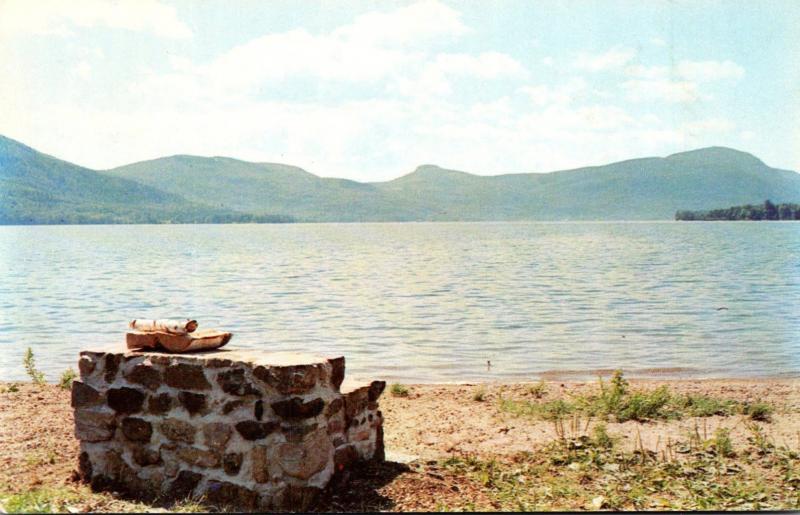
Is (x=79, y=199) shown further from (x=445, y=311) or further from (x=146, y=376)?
(x=146, y=376)

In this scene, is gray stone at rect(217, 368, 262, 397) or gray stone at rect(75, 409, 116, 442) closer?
gray stone at rect(217, 368, 262, 397)

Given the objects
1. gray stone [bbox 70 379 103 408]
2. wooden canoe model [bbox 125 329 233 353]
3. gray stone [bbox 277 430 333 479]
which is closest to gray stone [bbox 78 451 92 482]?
gray stone [bbox 70 379 103 408]

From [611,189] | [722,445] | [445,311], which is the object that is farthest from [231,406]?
[611,189]

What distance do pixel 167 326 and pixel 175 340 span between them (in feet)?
0.43

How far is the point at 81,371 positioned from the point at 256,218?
150758mm

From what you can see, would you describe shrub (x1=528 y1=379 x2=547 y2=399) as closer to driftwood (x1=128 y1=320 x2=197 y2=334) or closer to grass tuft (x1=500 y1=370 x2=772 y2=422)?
grass tuft (x1=500 y1=370 x2=772 y2=422)

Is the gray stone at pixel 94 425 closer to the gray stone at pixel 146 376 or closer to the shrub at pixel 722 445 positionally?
the gray stone at pixel 146 376

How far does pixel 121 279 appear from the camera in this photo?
127 feet

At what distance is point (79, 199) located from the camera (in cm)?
13175

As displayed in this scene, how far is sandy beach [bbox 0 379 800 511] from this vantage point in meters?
6.59

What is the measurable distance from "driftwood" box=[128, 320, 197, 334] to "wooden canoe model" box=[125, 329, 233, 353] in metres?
0.02

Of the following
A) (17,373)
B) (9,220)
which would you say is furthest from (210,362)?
(9,220)

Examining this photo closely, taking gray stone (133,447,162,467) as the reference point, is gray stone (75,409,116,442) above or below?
above

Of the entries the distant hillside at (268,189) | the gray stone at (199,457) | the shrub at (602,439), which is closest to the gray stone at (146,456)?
the gray stone at (199,457)
